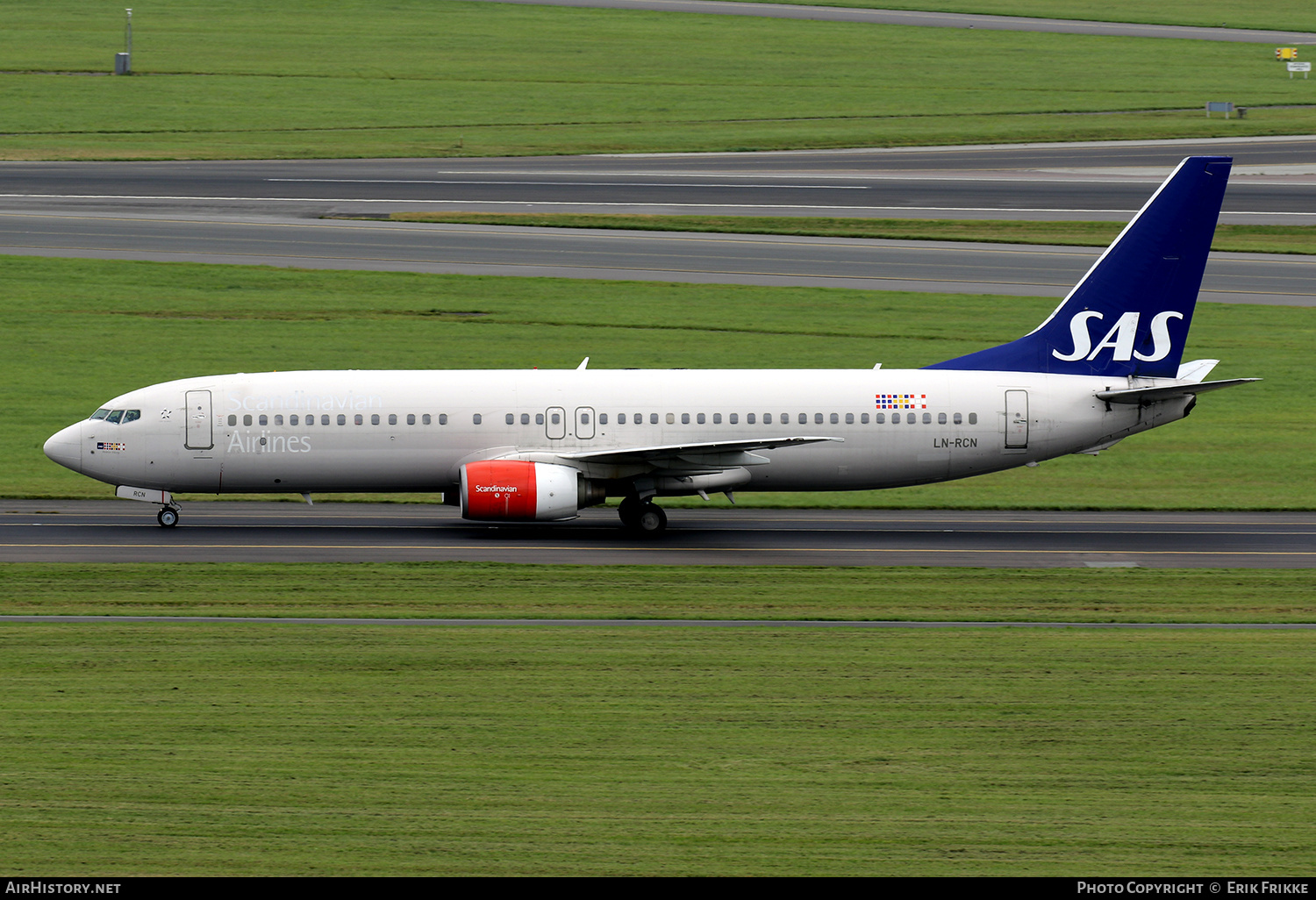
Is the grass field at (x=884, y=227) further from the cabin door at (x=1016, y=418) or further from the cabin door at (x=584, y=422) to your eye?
the cabin door at (x=584, y=422)

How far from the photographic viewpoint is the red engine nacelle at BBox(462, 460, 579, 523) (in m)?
39.1

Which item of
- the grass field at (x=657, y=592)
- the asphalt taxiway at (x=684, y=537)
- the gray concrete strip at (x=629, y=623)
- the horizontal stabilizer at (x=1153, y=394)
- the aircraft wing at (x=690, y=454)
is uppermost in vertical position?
the horizontal stabilizer at (x=1153, y=394)

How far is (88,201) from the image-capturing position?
8088 cm

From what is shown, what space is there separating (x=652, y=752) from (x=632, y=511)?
18219 millimetres

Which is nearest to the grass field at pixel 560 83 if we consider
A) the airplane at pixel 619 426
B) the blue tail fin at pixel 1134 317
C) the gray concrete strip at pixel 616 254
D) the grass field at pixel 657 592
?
the gray concrete strip at pixel 616 254

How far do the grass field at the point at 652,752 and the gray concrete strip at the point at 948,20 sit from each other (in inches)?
4972

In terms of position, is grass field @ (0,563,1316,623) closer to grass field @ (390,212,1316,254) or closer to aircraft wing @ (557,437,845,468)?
aircraft wing @ (557,437,845,468)

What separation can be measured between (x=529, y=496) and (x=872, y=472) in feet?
30.0

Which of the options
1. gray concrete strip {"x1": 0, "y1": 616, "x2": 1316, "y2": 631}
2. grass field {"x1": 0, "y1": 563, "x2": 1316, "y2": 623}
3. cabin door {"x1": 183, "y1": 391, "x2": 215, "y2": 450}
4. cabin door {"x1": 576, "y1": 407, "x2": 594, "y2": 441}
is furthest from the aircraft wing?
cabin door {"x1": 183, "y1": 391, "x2": 215, "y2": 450}

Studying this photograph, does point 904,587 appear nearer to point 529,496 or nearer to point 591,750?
point 529,496

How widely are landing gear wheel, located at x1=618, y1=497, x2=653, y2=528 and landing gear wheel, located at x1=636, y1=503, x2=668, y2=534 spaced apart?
2.0 inches

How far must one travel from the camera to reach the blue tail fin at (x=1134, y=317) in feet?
138

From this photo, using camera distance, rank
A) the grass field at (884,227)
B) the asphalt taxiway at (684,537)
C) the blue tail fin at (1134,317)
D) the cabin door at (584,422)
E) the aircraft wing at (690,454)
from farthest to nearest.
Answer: the grass field at (884,227)
the blue tail fin at (1134,317)
the cabin door at (584,422)
the aircraft wing at (690,454)
the asphalt taxiway at (684,537)
